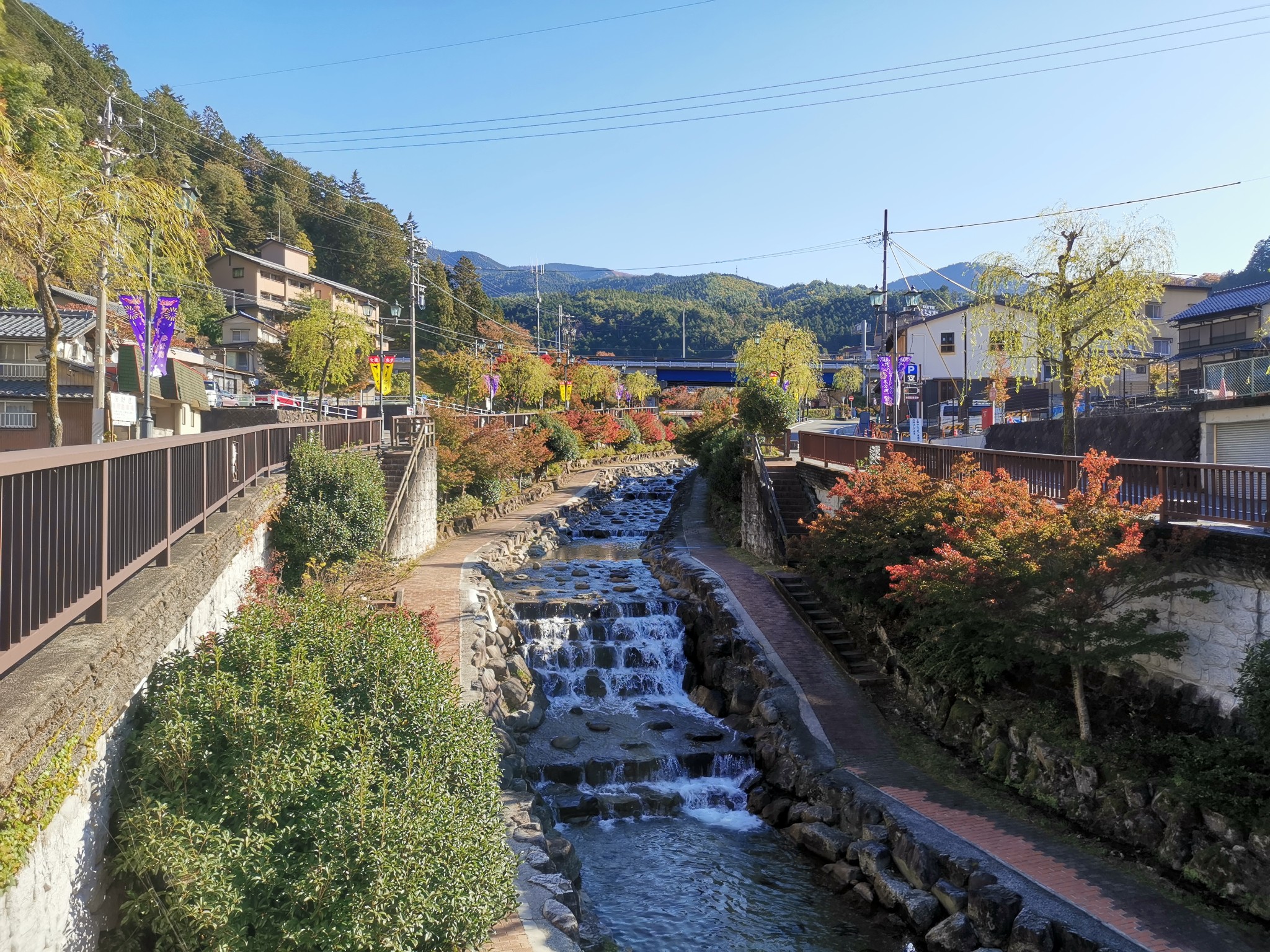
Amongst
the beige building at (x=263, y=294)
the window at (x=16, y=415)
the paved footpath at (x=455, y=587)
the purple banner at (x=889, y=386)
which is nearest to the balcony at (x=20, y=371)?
the window at (x=16, y=415)

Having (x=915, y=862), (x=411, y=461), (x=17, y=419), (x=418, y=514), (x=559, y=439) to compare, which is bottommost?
(x=915, y=862)

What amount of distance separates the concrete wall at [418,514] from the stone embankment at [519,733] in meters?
1.65

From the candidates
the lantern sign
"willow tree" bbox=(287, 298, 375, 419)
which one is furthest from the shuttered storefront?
the lantern sign

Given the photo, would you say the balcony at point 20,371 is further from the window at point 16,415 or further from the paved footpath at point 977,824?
the paved footpath at point 977,824

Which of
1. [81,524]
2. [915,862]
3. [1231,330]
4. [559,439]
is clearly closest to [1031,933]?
[915,862]

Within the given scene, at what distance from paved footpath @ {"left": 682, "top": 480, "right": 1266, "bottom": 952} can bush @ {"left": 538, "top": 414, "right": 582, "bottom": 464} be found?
86.4 ft

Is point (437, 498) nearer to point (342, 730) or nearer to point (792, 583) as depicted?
point (792, 583)

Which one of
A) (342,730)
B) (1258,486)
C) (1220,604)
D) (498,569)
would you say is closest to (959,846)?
(1220,604)

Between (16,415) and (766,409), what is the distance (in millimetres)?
26489

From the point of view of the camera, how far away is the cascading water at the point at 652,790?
11.4 m

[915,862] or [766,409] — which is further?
[766,409]

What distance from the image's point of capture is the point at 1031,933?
940 centimetres

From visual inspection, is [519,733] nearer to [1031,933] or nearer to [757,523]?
[1031,933]

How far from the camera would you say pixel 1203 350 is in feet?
138
